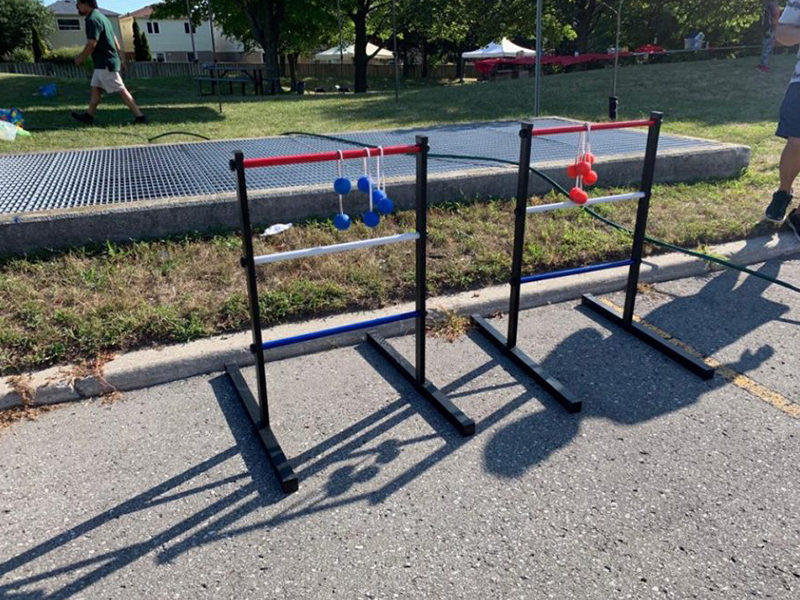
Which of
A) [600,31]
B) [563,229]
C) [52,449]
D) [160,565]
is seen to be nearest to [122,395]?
[52,449]

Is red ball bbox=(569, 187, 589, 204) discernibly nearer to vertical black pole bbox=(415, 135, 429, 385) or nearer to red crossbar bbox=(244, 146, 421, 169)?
vertical black pole bbox=(415, 135, 429, 385)

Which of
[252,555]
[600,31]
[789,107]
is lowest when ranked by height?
[252,555]

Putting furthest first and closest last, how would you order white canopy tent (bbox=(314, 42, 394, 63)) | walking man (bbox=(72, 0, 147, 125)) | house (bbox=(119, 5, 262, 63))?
1. house (bbox=(119, 5, 262, 63))
2. white canopy tent (bbox=(314, 42, 394, 63))
3. walking man (bbox=(72, 0, 147, 125))

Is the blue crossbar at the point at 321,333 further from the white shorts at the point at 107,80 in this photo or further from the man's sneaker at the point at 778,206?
the white shorts at the point at 107,80

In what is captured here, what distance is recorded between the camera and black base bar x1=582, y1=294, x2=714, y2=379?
319cm

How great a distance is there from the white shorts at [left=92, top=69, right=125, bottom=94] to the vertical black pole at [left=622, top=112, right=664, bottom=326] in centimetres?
734

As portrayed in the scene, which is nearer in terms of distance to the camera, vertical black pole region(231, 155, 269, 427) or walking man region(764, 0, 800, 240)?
vertical black pole region(231, 155, 269, 427)

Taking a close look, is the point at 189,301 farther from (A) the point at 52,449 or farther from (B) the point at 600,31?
(B) the point at 600,31

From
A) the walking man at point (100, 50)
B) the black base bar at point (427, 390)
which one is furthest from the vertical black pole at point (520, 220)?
the walking man at point (100, 50)

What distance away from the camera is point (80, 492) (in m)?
2.37

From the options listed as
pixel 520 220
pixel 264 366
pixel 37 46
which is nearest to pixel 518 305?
pixel 520 220

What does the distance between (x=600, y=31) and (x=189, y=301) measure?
35.1m

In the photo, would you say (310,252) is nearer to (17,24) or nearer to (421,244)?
(421,244)

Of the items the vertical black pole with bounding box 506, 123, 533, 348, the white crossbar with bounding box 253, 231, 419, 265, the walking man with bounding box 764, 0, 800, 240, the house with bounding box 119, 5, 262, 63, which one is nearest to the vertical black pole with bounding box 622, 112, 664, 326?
the vertical black pole with bounding box 506, 123, 533, 348
